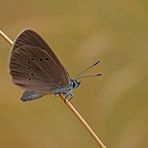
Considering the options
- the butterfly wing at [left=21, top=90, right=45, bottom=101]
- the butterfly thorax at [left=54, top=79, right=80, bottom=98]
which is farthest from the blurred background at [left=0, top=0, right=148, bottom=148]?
the butterfly wing at [left=21, top=90, right=45, bottom=101]

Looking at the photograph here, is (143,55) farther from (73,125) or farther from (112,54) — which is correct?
(73,125)

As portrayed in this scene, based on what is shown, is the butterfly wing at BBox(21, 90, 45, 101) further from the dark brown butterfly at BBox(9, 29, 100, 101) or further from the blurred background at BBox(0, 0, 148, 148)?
the blurred background at BBox(0, 0, 148, 148)

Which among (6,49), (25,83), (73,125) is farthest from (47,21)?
(25,83)

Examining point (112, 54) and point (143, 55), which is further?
point (112, 54)

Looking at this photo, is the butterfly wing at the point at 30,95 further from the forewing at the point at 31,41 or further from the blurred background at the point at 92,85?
the blurred background at the point at 92,85

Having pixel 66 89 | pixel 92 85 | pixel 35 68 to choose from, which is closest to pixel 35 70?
pixel 35 68

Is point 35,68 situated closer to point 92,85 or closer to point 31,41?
point 31,41

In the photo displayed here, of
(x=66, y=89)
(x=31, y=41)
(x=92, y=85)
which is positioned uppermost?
Answer: (x=31, y=41)
